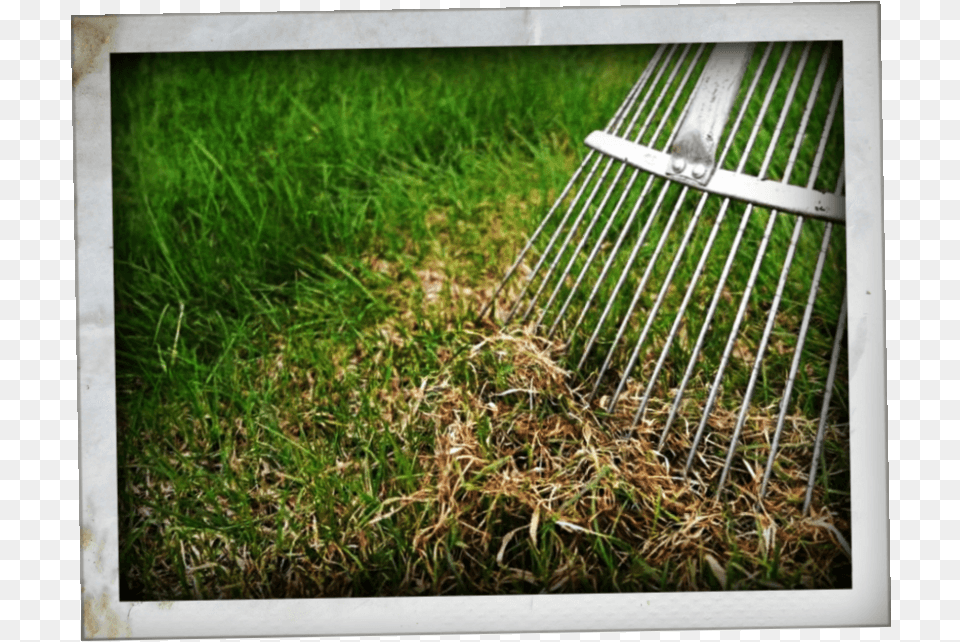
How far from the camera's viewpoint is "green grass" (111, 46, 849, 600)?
1494 mm

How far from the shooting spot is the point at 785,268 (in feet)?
4.91

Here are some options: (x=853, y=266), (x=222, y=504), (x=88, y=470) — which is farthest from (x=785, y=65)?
(x=88, y=470)

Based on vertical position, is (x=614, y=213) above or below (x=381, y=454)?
above

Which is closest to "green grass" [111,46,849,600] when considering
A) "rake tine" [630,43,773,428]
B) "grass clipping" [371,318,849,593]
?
"grass clipping" [371,318,849,593]

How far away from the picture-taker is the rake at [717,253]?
59.4 inches

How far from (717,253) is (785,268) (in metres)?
0.12

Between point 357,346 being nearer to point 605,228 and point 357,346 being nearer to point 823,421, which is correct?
point 605,228

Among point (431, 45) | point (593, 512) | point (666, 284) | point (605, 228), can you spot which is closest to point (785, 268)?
point (666, 284)

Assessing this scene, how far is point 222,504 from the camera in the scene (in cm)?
152

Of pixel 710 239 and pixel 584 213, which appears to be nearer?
pixel 710 239

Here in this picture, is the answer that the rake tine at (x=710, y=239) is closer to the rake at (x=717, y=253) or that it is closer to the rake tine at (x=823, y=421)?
the rake at (x=717, y=253)

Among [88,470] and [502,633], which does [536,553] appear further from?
[88,470]

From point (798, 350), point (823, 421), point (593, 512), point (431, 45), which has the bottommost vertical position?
point (593, 512)

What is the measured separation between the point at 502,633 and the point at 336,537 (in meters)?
0.33
